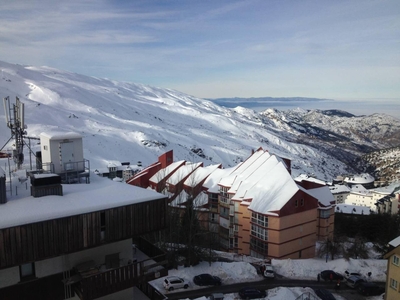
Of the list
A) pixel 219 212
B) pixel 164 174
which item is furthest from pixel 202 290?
pixel 164 174

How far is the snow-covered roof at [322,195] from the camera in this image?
36.0 meters

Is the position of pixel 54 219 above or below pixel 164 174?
above

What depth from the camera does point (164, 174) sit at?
4678 cm

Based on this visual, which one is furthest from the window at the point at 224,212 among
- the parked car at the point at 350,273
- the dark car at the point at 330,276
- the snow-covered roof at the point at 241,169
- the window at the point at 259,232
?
the parked car at the point at 350,273

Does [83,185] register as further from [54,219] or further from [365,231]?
[365,231]

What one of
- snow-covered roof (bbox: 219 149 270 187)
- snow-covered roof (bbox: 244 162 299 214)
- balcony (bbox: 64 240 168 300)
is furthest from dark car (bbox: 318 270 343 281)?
balcony (bbox: 64 240 168 300)

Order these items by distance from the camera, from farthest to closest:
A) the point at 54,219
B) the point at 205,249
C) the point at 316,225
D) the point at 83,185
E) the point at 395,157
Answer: the point at 395,157 → the point at 316,225 → the point at 205,249 → the point at 83,185 → the point at 54,219

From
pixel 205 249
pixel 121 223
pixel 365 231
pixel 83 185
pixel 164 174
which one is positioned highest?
pixel 83 185

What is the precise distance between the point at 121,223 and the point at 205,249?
66.4 ft

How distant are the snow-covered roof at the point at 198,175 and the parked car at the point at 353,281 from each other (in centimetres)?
2121

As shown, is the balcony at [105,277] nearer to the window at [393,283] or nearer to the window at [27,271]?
the window at [27,271]

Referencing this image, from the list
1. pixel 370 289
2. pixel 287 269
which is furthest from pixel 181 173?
pixel 370 289

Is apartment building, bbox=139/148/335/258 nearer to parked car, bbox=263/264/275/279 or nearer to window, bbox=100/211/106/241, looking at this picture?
parked car, bbox=263/264/275/279

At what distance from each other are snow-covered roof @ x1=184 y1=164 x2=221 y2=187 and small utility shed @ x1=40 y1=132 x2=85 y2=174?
91.0ft
